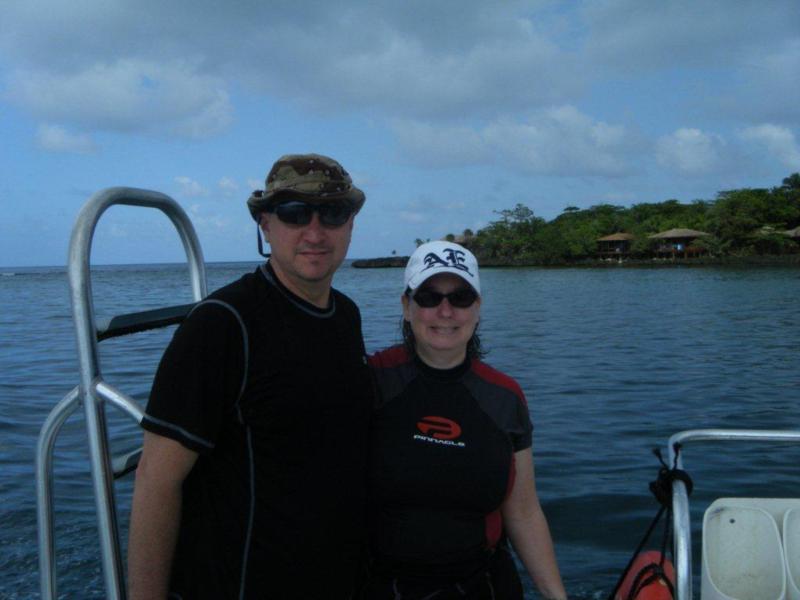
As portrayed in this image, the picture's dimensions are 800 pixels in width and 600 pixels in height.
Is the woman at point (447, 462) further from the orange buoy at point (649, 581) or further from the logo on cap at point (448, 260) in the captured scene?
the orange buoy at point (649, 581)

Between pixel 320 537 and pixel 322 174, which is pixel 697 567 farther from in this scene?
pixel 322 174

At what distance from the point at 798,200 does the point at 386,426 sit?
102m

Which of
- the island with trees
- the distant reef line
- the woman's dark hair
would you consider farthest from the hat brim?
the island with trees

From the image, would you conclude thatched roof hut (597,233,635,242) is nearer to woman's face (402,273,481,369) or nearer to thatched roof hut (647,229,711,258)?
thatched roof hut (647,229,711,258)

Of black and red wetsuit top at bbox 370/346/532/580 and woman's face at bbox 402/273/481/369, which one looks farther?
woman's face at bbox 402/273/481/369

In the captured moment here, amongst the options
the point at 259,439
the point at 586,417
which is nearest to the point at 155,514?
the point at 259,439

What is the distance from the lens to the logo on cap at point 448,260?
2729 mm

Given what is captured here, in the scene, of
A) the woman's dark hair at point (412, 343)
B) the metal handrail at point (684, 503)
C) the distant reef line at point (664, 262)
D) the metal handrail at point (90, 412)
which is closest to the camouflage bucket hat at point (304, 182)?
the metal handrail at point (90, 412)

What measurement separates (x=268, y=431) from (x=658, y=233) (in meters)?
109

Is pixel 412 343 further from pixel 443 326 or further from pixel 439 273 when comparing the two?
pixel 439 273

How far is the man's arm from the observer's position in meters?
1.94

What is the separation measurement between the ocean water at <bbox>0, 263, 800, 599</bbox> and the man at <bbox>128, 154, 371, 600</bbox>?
361cm

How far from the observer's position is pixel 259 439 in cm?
208

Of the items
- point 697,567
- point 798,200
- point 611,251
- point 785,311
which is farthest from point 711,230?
point 697,567
